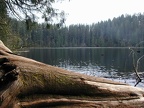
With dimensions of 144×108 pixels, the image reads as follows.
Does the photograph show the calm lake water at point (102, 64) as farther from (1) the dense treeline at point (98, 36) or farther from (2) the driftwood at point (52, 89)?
(1) the dense treeline at point (98, 36)

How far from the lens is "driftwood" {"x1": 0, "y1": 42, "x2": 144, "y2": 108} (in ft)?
9.92

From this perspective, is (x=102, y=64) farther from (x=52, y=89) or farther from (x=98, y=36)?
(x=98, y=36)

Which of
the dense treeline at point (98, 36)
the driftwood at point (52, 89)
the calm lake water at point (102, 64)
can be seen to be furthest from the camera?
the dense treeline at point (98, 36)

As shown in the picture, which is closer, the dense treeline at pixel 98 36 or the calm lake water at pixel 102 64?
the calm lake water at pixel 102 64

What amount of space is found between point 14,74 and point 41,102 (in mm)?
547

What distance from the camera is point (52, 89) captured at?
134 inches

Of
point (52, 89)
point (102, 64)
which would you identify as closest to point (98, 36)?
point (102, 64)

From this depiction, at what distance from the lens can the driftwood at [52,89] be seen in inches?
119

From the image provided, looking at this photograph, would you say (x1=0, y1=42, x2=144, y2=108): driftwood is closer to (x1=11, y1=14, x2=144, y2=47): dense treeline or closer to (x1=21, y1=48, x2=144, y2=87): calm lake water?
(x1=21, y1=48, x2=144, y2=87): calm lake water

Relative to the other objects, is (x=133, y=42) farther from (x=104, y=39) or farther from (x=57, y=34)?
(x=57, y=34)

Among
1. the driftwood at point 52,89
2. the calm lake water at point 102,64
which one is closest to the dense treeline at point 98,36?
the calm lake water at point 102,64

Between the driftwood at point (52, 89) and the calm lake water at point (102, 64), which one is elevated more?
the driftwood at point (52, 89)

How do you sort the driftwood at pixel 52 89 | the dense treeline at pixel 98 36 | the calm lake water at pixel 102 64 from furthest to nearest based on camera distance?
1. the dense treeline at pixel 98 36
2. the calm lake water at pixel 102 64
3. the driftwood at pixel 52 89

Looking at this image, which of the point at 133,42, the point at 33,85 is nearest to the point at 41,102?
the point at 33,85
